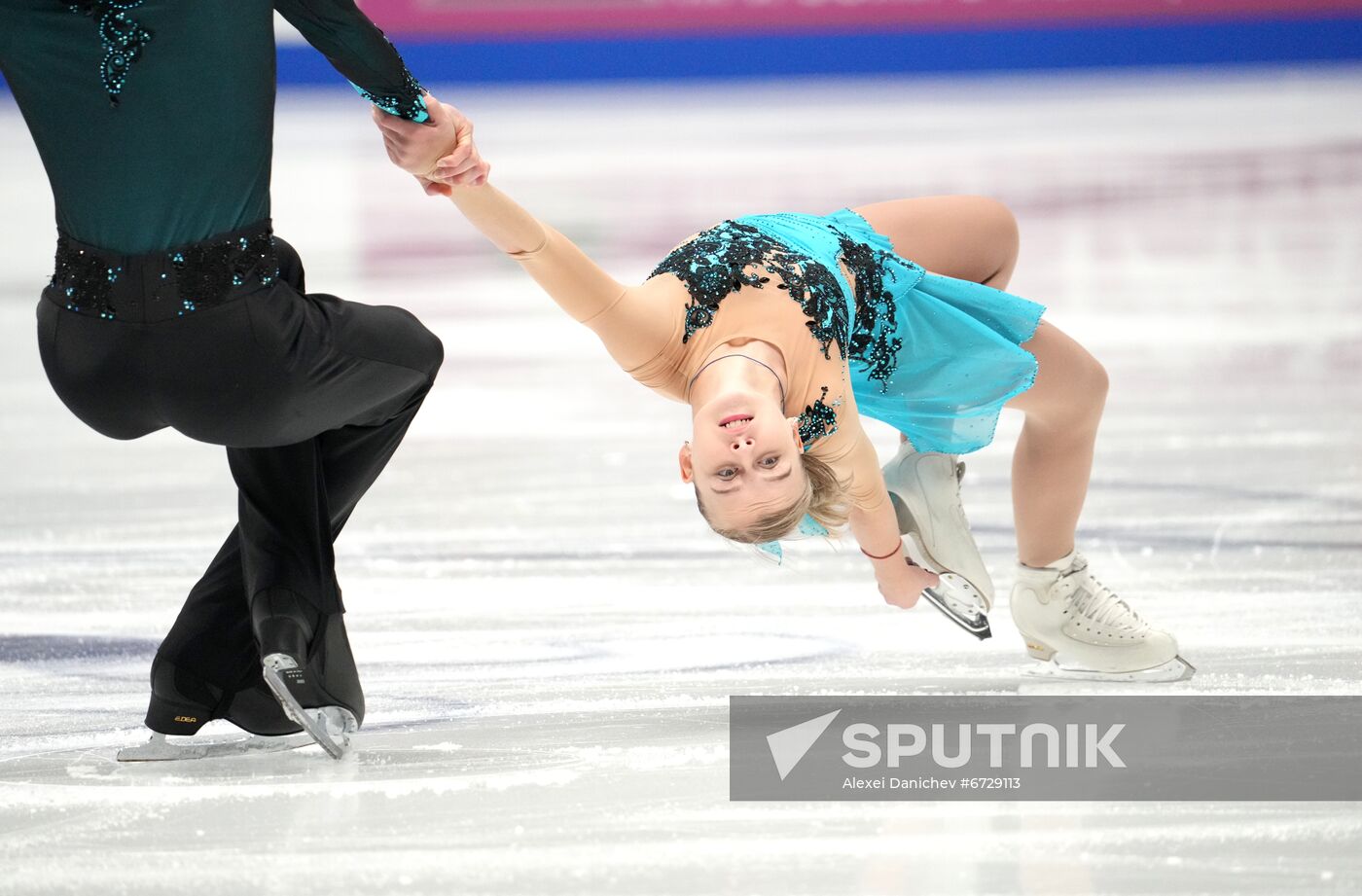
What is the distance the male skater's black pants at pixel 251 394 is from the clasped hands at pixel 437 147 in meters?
0.22

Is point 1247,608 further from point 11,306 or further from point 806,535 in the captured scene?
point 11,306

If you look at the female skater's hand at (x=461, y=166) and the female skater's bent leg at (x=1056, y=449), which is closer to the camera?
the female skater's hand at (x=461, y=166)

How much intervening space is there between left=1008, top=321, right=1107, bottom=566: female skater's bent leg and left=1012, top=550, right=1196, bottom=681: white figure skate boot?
4 cm

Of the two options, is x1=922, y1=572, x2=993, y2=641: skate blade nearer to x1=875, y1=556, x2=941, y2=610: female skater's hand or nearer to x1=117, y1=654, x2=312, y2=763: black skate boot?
x1=875, y1=556, x2=941, y2=610: female skater's hand

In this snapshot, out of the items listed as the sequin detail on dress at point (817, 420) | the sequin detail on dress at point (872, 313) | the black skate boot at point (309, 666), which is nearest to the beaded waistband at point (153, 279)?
the black skate boot at point (309, 666)

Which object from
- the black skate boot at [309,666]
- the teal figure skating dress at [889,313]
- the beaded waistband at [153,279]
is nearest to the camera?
the beaded waistband at [153,279]

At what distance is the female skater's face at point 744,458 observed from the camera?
227 cm

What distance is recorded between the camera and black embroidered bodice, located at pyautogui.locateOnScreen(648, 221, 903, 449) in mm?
2449

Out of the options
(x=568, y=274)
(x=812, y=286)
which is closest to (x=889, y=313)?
(x=812, y=286)

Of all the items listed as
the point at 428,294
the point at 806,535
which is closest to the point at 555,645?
the point at 806,535

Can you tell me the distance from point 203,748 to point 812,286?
1148 mm

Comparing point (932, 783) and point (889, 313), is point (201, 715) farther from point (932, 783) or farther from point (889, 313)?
point (889, 313)

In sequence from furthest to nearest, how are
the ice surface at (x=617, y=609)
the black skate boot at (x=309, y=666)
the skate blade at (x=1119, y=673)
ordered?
the skate blade at (x=1119, y=673)
the black skate boot at (x=309, y=666)
the ice surface at (x=617, y=609)

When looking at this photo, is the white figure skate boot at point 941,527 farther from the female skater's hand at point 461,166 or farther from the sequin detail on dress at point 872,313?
the female skater's hand at point 461,166
